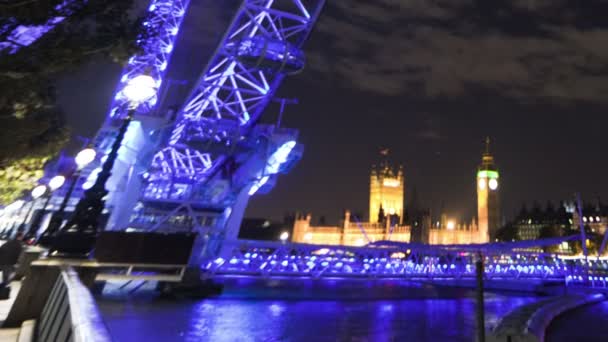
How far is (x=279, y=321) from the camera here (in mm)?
18141

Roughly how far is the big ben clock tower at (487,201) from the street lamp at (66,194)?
104 metres

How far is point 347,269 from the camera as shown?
110ft

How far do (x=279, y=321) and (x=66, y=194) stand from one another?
11417mm

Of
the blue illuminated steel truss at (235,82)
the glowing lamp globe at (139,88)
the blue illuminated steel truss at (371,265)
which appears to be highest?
the blue illuminated steel truss at (235,82)

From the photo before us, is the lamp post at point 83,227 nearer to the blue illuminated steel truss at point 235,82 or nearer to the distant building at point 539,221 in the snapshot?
the blue illuminated steel truss at point 235,82

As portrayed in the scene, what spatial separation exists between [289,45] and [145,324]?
55.7 feet

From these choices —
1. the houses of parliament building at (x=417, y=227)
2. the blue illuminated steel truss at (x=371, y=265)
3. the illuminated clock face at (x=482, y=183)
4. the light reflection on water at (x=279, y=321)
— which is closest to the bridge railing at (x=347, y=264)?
the blue illuminated steel truss at (x=371, y=265)

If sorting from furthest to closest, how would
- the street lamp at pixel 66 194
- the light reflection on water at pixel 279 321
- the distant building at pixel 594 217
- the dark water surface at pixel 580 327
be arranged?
the distant building at pixel 594 217
the light reflection on water at pixel 279 321
the dark water surface at pixel 580 327
the street lamp at pixel 66 194

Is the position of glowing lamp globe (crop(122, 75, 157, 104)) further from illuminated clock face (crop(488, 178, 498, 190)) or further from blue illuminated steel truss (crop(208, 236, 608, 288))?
illuminated clock face (crop(488, 178, 498, 190))

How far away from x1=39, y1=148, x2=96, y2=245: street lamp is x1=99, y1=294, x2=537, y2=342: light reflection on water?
17.2ft

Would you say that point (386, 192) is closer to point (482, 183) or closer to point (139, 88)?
point (482, 183)

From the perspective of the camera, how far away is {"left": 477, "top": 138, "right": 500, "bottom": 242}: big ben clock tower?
338 feet

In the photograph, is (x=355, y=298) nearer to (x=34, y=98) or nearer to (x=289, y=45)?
(x=289, y=45)

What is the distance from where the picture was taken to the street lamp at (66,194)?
8.68 meters
